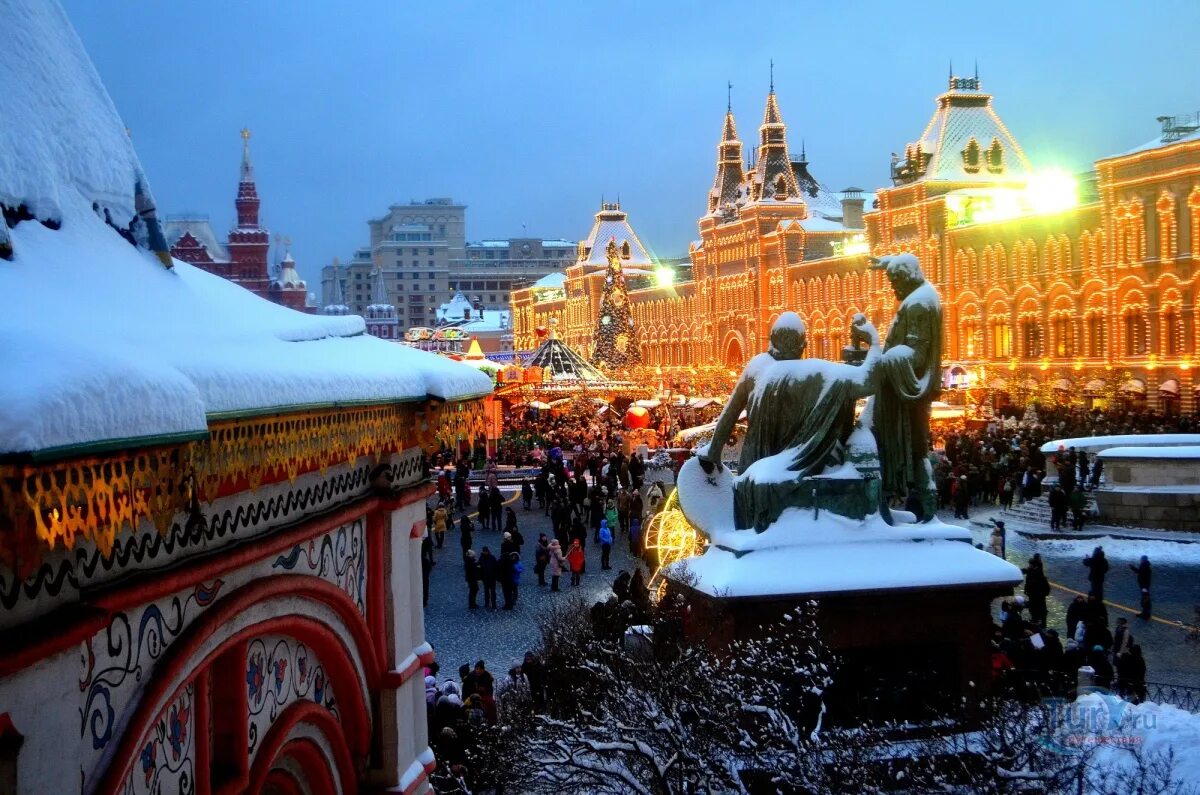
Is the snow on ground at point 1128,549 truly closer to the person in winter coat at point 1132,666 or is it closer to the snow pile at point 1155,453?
the snow pile at point 1155,453

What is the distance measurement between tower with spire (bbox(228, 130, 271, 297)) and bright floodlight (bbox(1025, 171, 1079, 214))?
128 feet

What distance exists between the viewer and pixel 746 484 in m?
10.7

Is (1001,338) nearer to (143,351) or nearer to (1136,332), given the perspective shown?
(1136,332)

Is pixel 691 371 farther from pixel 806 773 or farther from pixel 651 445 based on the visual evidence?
pixel 806 773

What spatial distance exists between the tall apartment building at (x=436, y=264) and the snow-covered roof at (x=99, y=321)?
148 metres

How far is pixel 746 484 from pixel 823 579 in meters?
1.18

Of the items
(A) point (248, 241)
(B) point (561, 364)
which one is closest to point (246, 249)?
(A) point (248, 241)

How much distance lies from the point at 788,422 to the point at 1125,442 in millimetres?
18917

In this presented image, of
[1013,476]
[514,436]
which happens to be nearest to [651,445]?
[514,436]

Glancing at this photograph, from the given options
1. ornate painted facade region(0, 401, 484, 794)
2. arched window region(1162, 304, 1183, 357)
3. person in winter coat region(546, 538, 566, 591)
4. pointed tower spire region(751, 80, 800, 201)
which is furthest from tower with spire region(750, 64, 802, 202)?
ornate painted facade region(0, 401, 484, 794)

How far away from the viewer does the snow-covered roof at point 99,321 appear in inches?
94.9

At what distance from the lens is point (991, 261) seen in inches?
1964

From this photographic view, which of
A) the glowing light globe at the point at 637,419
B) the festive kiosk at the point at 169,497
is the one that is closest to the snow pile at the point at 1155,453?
the glowing light globe at the point at 637,419

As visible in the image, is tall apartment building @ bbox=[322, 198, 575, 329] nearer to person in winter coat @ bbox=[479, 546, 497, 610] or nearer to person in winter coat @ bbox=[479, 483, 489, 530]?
person in winter coat @ bbox=[479, 483, 489, 530]
